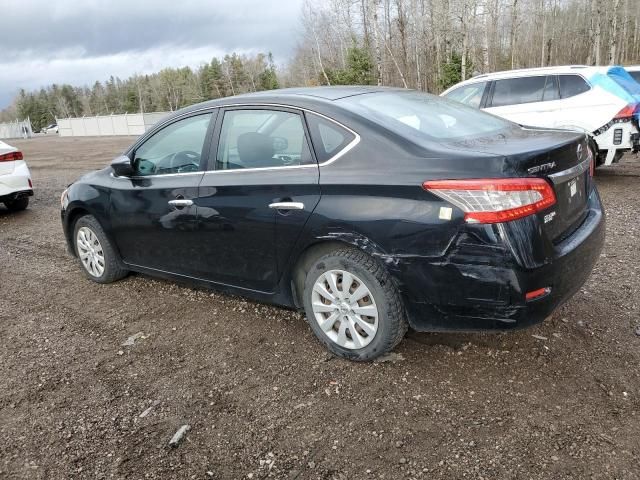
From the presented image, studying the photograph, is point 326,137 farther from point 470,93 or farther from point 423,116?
point 470,93

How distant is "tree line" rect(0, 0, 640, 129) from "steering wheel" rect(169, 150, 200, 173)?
70.8ft

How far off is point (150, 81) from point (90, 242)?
11822 cm

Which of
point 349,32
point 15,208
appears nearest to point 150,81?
point 349,32

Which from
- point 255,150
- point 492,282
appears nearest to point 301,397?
point 492,282

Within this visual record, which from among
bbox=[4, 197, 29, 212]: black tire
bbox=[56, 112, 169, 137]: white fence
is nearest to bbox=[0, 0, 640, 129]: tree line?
bbox=[56, 112, 169, 137]: white fence

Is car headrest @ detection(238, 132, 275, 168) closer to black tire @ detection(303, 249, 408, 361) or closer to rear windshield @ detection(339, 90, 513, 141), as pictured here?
Answer: rear windshield @ detection(339, 90, 513, 141)

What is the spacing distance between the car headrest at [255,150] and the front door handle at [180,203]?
1.81 ft

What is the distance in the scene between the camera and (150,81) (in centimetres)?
11294

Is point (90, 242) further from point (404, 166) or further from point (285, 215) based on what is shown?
point (404, 166)

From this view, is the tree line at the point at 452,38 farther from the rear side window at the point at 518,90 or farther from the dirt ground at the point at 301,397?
the dirt ground at the point at 301,397

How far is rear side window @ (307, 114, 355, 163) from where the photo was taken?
124 inches

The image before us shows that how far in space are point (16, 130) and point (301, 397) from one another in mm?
80797

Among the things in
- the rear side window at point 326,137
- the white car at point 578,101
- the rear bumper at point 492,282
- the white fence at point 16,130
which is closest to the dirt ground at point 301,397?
the rear bumper at point 492,282

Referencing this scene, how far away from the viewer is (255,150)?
3.56m
